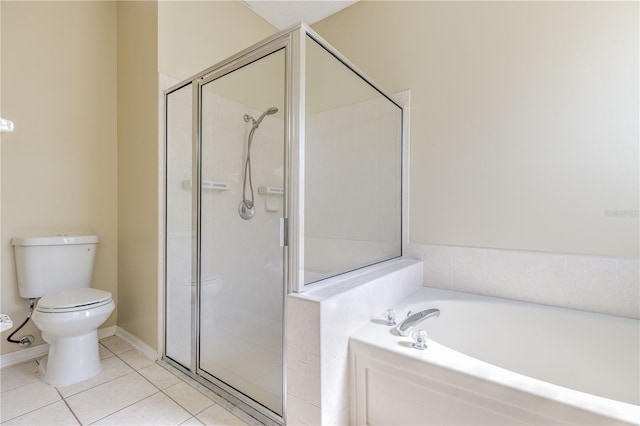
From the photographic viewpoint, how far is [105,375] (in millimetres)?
1751

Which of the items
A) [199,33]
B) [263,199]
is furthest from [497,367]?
[199,33]

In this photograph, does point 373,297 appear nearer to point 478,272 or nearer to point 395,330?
point 395,330

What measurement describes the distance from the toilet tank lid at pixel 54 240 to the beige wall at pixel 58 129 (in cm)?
11

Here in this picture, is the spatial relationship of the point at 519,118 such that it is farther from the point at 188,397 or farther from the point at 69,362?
the point at 69,362

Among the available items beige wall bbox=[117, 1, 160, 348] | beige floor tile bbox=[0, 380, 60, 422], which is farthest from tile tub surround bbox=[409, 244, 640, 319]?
beige floor tile bbox=[0, 380, 60, 422]

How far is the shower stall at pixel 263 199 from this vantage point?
4.38 feet

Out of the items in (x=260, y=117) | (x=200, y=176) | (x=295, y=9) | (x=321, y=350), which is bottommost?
(x=321, y=350)

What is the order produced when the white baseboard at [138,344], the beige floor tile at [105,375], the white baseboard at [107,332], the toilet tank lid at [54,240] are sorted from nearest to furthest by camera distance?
the beige floor tile at [105,375] → the toilet tank lid at [54,240] → the white baseboard at [138,344] → the white baseboard at [107,332]

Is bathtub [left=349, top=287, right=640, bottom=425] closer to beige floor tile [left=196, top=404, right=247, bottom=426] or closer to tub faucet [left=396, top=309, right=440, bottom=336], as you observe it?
tub faucet [left=396, top=309, right=440, bottom=336]

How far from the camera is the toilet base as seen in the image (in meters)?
1.67

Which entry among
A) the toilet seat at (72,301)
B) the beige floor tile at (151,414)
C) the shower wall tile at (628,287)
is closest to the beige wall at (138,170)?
the toilet seat at (72,301)

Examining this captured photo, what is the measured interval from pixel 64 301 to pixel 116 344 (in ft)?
2.09

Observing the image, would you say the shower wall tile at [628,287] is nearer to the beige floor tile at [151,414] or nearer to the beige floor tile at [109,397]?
the beige floor tile at [151,414]

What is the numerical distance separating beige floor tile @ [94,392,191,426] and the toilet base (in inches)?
19.0
